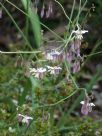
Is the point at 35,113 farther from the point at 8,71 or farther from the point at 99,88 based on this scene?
the point at 99,88

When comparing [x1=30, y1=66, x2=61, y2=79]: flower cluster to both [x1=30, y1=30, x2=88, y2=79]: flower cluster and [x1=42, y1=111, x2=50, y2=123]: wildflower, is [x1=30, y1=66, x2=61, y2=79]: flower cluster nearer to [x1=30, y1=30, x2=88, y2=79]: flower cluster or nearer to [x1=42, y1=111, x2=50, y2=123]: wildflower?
[x1=30, y1=30, x2=88, y2=79]: flower cluster

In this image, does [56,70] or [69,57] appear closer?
[69,57]

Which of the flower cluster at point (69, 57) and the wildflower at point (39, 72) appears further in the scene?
the wildflower at point (39, 72)

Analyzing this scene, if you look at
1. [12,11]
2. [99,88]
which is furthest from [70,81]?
[12,11]

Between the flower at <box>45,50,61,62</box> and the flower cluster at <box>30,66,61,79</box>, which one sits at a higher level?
the flower at <box>45,50,61,62</box>

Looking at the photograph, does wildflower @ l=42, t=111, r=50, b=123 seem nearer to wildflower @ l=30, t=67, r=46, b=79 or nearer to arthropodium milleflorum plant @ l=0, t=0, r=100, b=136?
arthropodium milleflorum plant @ l=0, t=0, r=100, b=136

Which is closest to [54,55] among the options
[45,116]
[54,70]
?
[54,70]

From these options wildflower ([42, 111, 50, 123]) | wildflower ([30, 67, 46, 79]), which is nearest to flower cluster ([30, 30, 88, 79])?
wildflower ([30, 67, 46, 79])

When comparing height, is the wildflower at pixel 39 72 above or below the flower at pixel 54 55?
below

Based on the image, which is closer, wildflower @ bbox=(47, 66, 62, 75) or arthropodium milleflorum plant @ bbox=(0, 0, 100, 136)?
arthropodium milleflorum plant @ bbox=(0, 0, 100, 136)

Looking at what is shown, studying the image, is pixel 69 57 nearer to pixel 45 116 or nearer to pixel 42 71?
pixel 42 71

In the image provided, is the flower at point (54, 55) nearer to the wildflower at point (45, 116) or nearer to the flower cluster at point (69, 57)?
the flower cluster at point (69, 57)

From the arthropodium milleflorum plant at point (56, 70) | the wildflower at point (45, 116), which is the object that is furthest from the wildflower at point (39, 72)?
the wildflower at point (45, 116)
